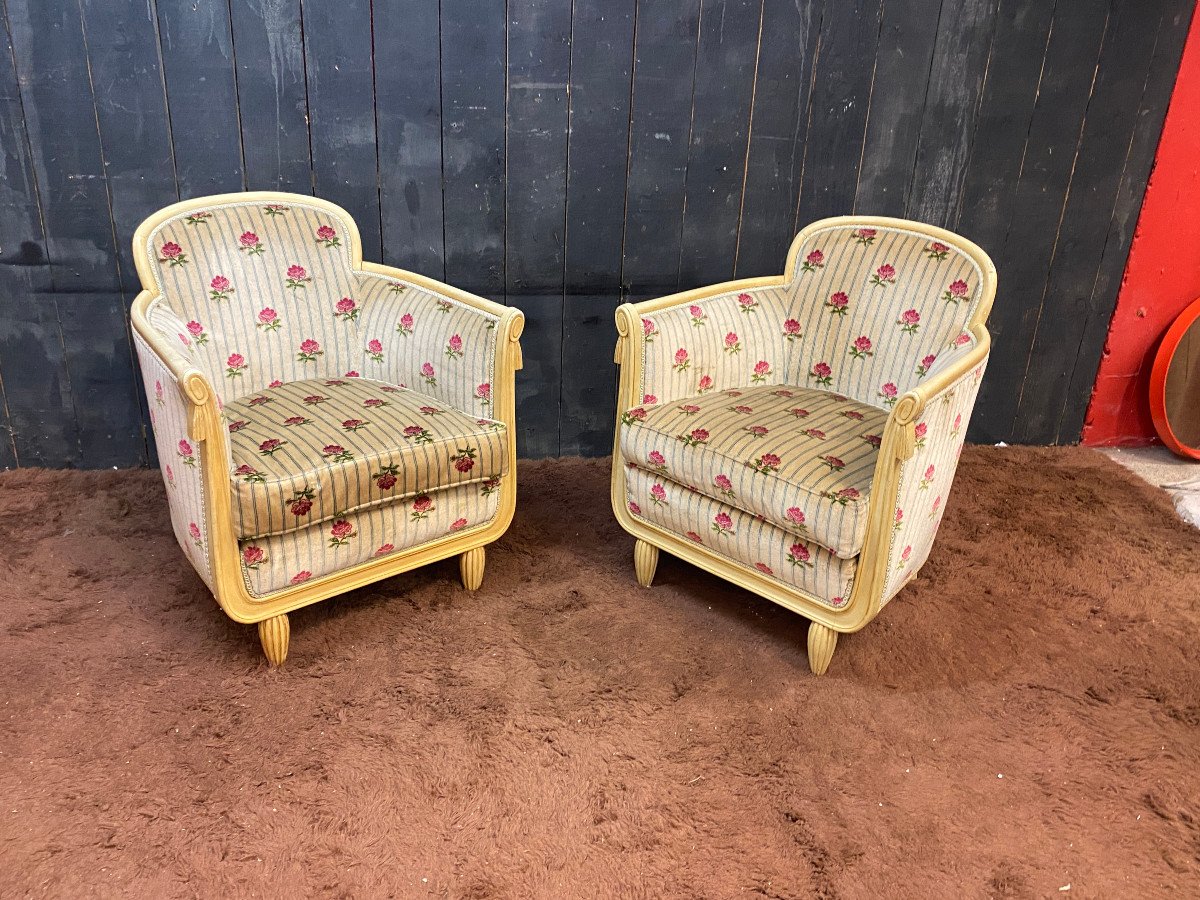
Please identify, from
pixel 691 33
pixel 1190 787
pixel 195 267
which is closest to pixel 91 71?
pixel 195 267

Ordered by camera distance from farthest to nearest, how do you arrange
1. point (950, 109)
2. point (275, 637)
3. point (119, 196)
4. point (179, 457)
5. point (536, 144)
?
1. point (950, 109)
2. point (536, 144)
3. point (119, 196)
4. point (275, 637)
5. point (179, 457)

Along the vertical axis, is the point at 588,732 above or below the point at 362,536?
below

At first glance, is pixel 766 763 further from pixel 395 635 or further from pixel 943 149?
pixel 943 149

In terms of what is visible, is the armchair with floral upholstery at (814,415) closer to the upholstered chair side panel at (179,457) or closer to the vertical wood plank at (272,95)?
the upholstered chair side panel at (179,457)

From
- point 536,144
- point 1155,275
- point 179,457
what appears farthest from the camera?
point 1155,275

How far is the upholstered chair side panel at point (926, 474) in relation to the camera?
5.67 feet

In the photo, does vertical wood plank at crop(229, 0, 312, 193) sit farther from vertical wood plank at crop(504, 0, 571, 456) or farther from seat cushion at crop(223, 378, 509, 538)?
seat cushion at crop(223, 378, 509, 538)

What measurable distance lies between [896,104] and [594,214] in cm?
88

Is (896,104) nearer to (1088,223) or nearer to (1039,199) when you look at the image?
(1039,199)

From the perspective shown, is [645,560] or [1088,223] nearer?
[645,560]

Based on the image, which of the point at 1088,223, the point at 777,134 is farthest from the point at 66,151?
the point at 1088,223

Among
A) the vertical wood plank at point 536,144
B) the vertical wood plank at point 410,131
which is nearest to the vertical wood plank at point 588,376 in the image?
the vertical wood plank at point 536,144

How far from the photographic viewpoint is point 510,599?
2141mm

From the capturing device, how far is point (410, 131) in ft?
7.92
